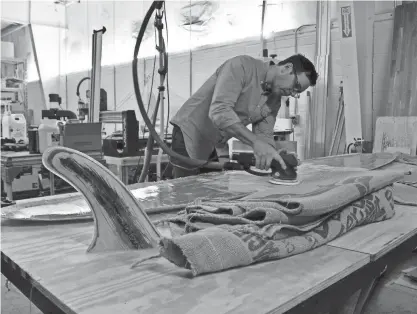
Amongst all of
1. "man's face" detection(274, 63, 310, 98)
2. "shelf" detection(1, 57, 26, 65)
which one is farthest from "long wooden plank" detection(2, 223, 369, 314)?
"shelf" detection(1, 57, 26, 65)

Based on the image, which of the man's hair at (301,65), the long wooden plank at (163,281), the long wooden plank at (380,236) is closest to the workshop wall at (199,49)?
the man's hair at (301,65)

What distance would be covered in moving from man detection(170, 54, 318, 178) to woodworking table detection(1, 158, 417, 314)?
2.91 ft

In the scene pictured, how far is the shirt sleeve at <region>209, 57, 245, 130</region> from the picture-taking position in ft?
5.95

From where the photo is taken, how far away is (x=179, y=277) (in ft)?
2.00

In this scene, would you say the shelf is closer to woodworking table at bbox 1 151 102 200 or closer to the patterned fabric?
woodworking table at bbox 1 151 102 200

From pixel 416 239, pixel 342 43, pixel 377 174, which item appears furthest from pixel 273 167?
pixel 342 43

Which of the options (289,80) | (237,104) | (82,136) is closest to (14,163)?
(82,136)

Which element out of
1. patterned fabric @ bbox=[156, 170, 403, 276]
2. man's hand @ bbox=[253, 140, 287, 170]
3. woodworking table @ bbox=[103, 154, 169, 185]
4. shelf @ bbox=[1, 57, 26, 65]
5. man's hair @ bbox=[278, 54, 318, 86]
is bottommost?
woodworking table @ bbox=[103, 154, 169, 185]

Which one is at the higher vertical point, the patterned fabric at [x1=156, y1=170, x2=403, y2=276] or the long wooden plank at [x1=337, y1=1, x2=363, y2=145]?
the long wooden plank at [x1=337, y1=1, x2=363, y2=145]

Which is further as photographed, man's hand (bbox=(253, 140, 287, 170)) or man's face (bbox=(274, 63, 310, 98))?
man's face (bbox=(274, 63, 310, 98))

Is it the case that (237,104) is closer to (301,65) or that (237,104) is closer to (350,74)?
(301,65)

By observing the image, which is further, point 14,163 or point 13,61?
point 13,61

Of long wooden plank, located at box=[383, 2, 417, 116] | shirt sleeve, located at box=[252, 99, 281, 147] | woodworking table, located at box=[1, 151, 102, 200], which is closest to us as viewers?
shirt sleeve, located at box=[252, 99, 281, 147]

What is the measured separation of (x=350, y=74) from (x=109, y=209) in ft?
10.8
